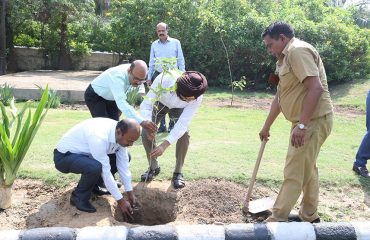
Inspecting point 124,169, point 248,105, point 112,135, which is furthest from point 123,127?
point 248,105

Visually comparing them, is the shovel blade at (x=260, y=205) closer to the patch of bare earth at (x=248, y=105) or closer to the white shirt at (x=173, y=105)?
the white shirt at (x=173, y=105)

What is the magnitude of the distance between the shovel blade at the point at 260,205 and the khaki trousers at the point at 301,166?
1.12ft

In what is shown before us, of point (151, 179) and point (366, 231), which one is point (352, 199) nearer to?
point (366, 231)

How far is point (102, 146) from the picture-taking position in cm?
403

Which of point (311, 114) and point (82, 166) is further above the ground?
point (311, 114)

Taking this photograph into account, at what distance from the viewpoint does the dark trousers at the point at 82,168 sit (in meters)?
4.08

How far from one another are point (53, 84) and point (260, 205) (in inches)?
360

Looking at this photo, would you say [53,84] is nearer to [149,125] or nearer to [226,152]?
[226,152]

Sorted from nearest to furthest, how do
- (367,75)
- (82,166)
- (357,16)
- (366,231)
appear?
1. (366,231)
2. (82,166)
3. (367,75)
4. (357,16)

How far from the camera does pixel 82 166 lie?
4.09m

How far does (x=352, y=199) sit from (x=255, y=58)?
33.1ft

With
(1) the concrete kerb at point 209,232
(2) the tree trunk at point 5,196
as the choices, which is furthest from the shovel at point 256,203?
(2) the tree trunk at point 5,196

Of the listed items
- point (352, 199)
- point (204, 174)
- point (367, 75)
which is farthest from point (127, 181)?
point (367, 75)

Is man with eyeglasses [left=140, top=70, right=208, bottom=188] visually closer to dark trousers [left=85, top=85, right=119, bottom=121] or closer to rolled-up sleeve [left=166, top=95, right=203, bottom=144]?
rolled-up sleeve [left=166, top=95, right=203, bottom=144]
